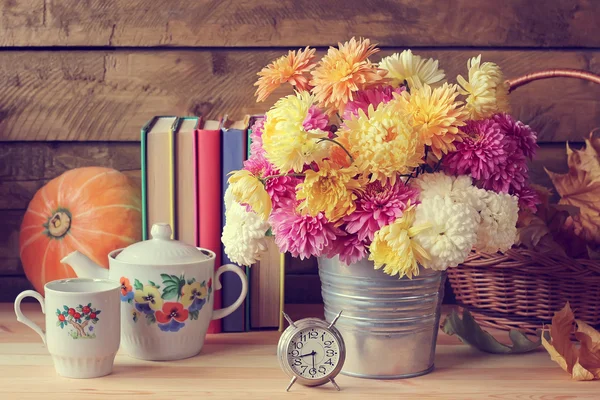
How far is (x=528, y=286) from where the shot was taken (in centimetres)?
108

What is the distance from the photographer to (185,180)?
44.7 inches

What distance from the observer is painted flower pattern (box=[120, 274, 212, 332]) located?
0.99m

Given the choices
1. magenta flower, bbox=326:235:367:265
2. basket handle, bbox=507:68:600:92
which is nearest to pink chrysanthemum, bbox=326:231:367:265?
magenta flower, bbox=326:235:367:265

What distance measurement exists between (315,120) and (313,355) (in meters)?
0.27

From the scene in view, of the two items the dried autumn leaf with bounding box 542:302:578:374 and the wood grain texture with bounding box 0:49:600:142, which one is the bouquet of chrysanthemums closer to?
the dried autumn leaf with bounding box 542:302:578:374

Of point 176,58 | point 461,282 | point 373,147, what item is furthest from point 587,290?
point 176,58

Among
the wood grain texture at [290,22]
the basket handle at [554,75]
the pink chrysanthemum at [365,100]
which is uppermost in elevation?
the wood grain texture at [290,22]

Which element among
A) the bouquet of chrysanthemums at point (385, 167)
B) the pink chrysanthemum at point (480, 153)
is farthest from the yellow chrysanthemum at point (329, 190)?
the pink chrysanthemum at point (480, 153)

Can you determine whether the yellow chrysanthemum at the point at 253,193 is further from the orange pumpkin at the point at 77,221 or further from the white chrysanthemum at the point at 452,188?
the orange pumpkin at the point at 77,221

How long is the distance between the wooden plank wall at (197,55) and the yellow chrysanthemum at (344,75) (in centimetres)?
44

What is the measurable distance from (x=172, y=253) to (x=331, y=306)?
0.22 metres

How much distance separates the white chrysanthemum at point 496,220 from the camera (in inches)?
33.8

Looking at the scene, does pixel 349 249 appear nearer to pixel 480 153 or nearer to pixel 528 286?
pixel 480 153

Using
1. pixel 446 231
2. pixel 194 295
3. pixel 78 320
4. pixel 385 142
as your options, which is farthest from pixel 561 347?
pixel 78 320
